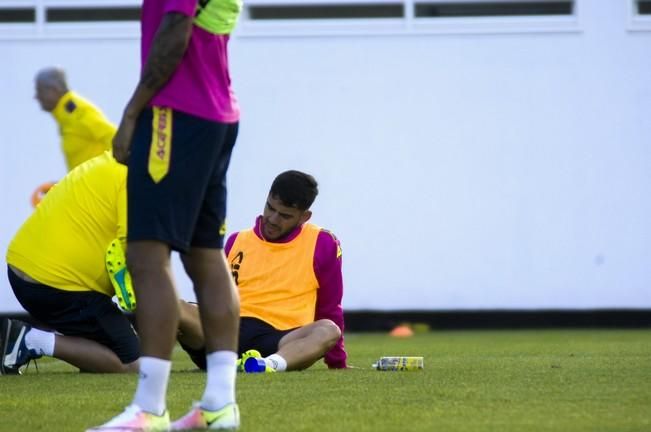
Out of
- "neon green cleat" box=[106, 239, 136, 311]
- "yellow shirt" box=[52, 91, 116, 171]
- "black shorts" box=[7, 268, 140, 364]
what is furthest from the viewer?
"yellow shirt" box=[52, 91, 116, 171]

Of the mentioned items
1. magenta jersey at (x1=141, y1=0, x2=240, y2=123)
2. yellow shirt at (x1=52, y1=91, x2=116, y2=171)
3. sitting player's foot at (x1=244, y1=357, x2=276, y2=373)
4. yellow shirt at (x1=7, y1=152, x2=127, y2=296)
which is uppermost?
magenta jersey at (x1=141, y1=0, x2=240, y2=123)

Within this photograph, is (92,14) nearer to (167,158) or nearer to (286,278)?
(286,278)

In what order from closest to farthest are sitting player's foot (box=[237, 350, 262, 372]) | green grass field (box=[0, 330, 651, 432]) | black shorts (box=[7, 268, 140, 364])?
1. green grass field (box=[0, 330, 651, 432])
2. sitting player's foot (box=[237, 350, 262, 372])
3. black shorts (box=[7, 268, 140, 364])

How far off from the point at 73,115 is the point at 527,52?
4.57 metres

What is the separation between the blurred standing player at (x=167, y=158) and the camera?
3.90 m

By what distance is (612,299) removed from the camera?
12531 millimetres

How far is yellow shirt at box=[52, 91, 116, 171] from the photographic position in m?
9.70

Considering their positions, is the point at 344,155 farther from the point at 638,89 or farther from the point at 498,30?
the point at 638,89

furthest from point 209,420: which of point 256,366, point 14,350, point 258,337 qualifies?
point 14,350

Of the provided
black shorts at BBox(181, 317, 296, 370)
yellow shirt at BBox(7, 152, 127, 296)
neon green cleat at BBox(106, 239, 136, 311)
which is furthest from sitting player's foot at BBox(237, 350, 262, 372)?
yellow shirt at BBox(7, 152, 127, 296)

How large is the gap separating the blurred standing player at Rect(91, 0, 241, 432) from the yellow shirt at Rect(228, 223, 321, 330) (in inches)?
96.1

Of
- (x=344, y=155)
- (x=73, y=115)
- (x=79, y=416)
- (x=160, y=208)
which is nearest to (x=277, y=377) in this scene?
(x=79, y=416)

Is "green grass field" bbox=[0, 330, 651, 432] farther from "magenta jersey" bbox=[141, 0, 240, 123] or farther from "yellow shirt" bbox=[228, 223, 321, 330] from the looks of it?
"magenta jersey" bbox=[141, 0, 240, 123]

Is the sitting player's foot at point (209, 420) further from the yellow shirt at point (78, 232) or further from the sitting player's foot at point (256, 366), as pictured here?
the yellow shirt at point (78, 232)
